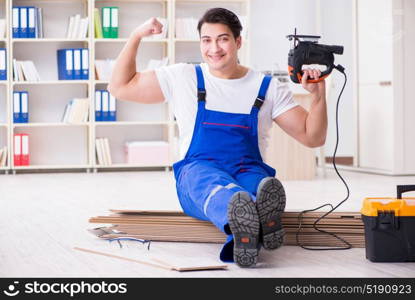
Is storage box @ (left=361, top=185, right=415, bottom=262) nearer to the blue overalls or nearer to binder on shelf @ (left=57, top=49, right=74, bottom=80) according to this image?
the blue overalls

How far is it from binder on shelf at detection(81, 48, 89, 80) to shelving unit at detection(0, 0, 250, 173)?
41mm

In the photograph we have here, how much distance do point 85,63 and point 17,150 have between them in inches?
37.7

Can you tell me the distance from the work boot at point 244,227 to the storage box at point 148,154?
4618 mm

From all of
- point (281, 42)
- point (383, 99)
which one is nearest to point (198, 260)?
point (383, 99)

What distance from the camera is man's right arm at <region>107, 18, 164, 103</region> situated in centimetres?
278

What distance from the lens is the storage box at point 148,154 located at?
6.91 metres

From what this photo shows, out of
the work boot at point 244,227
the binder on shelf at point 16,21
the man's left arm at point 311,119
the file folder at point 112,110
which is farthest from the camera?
the file folder at point 112,110

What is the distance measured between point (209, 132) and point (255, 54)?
4681 mm

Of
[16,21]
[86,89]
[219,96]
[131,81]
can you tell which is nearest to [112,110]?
[86,89]

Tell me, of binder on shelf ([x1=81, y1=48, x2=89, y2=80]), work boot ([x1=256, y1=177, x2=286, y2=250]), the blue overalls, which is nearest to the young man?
the blue overalls

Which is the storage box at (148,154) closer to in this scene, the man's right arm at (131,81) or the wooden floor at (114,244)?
the wooden floor at (114,244)

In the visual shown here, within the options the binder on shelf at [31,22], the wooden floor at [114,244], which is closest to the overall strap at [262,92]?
the wooden floor at [114,244]

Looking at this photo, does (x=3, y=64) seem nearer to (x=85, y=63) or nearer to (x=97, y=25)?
(x=85, y=63)

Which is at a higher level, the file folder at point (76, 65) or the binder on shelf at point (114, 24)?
the binder on shelf at point (114, 24)
